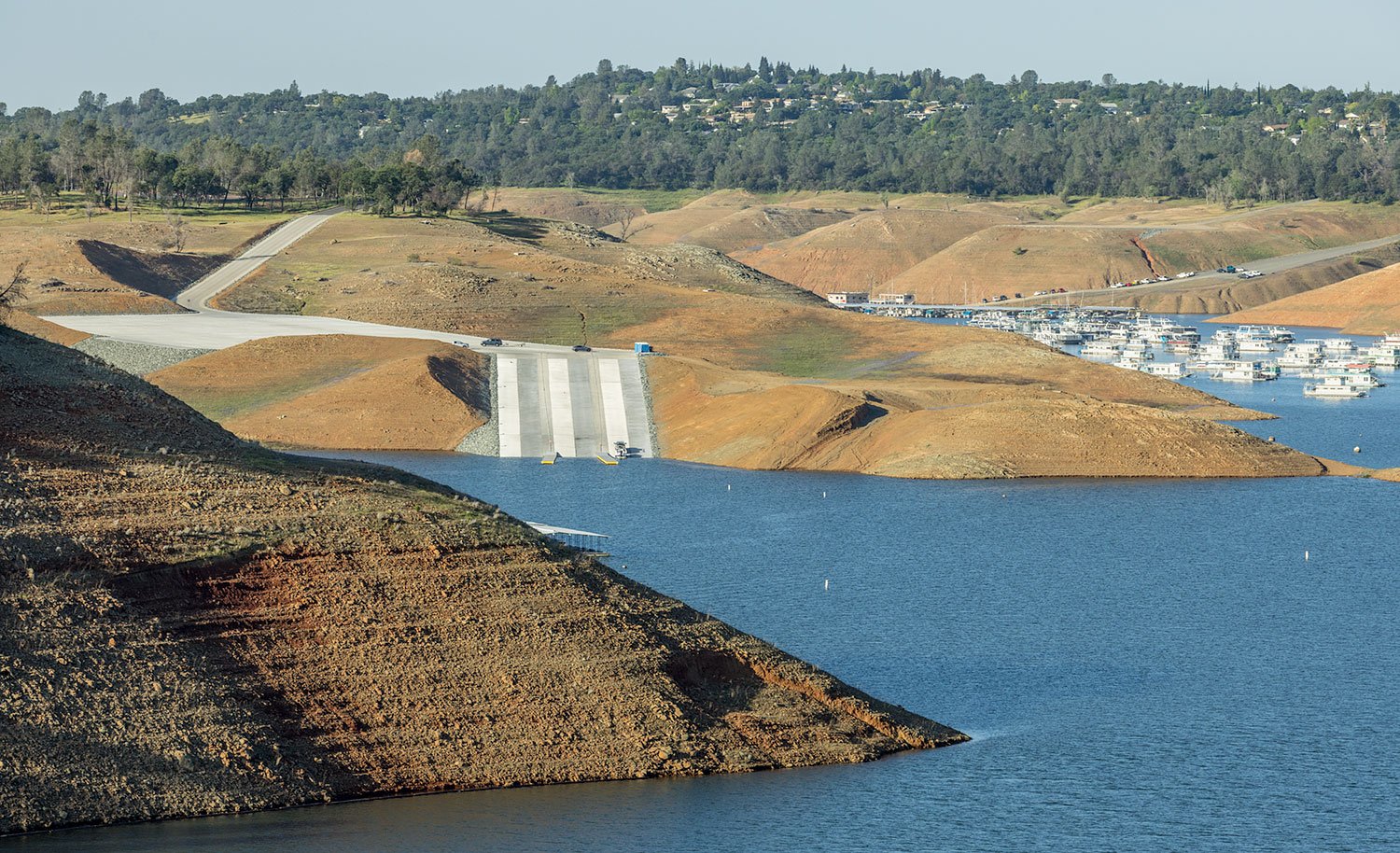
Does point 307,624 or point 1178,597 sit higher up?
point 307,624

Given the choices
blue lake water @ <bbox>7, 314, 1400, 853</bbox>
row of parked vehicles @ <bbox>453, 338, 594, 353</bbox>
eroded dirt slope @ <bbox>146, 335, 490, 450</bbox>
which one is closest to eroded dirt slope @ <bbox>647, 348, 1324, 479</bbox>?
blue lake water @ <bbox>7, 314, 1400, 853</bbox>

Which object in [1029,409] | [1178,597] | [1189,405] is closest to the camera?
[1178,597]

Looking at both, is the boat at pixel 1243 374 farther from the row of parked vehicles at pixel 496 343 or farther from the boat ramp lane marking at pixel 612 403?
the boat ramp lane marking at pixel 612 403

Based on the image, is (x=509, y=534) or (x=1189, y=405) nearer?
(x=509, y=534)

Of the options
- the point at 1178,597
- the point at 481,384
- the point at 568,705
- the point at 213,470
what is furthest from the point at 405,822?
the point at 481,384

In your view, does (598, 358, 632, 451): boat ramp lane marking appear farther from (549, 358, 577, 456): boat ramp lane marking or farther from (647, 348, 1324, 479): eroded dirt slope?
(647, 348, 1324, 479): eroded dirt slope

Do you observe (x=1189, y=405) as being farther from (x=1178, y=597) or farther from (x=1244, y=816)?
(x=1244, y=816)

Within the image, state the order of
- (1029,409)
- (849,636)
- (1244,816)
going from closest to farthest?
(1244,816) → (849,636) → (1029,409)
